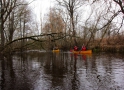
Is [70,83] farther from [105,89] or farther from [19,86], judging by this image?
[19,86]

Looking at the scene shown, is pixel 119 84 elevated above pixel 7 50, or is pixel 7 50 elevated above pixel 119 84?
pixel 7 50

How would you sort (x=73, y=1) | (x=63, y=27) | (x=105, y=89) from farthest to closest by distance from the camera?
(x=63, y=27)
(x=73, y=1)
(x=105, y=89)

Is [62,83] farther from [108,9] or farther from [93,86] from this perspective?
[108,9]

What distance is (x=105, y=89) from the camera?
8.84 m

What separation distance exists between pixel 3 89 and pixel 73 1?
126ft

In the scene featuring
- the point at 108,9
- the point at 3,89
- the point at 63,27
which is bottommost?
the point at 3,89

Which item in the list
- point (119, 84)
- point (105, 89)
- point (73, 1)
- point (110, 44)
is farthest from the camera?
point (73, 1)

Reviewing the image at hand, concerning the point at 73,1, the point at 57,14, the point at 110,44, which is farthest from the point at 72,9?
the point at 110,44

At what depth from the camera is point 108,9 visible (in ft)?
25.4

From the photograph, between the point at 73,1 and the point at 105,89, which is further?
the point at 73,1

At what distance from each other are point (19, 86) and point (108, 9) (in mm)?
6462

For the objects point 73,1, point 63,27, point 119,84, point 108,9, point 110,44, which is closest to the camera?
point 108,9

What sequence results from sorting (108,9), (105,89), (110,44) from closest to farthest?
(108,9)
(105,89)
(110,44)

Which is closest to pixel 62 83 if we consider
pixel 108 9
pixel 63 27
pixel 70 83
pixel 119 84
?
pixel 70 83
